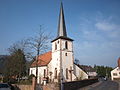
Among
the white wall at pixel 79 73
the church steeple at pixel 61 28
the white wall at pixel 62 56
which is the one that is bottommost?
the white wall at pixel 79 73

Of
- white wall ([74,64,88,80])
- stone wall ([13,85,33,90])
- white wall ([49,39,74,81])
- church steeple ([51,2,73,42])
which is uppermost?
church steeple ([51,2,73,42])

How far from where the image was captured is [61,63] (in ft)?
125

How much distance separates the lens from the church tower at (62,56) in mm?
37963

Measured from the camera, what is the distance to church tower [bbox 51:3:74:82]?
3796 cm

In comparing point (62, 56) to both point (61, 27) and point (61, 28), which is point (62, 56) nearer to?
point (61, 28)

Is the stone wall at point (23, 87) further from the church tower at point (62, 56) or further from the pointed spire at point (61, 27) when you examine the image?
the pointed spire at point (61, 27)

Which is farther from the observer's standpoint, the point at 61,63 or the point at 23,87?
the point at 61,63

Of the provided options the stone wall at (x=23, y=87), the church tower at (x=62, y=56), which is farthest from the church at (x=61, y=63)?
the stone wall at (x=23, y=87)

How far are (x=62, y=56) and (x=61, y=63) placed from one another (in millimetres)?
1836

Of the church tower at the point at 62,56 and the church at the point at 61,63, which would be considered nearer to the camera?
the church tower at the point at 62,56

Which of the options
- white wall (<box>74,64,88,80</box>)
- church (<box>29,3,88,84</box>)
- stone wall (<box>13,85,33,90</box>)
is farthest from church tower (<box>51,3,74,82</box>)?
stone wall (<box>13,85,33,90</box>)

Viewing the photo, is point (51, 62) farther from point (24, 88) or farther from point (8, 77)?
point (24, 88)

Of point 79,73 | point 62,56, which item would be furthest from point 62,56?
point 79,73

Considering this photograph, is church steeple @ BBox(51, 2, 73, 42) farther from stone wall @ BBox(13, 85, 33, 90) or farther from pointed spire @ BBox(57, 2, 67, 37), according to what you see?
stone wall @ BBox(13, 85, 33, 90)
